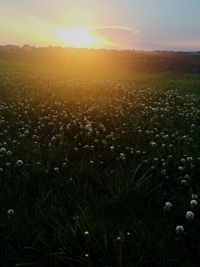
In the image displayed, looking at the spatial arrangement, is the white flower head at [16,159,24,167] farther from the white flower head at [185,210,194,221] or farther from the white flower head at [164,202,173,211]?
the white flower head at [185,210,194,221]

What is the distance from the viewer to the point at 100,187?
7.92 meters

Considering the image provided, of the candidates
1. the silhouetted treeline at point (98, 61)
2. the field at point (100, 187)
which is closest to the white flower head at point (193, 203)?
the field at point (100, 187)

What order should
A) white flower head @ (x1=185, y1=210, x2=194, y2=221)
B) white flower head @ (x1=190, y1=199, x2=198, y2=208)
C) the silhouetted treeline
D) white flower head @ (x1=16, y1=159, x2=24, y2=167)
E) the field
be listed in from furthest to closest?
the silhouetted treeline, white flower head @ (x1=16, y1=159, x2=24, y2=167), white flower head @ (x1=190, y1=199, x2=198, y2=208), white flower head @ (x1=185, y1=210, x2=194, y2=221), the field

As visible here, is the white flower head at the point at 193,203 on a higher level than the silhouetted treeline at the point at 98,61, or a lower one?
lower

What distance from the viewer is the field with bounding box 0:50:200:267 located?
5844 millimetres

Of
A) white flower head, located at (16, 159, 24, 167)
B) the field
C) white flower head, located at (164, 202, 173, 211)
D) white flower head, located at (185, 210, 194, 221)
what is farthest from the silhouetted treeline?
white flower head, located at (185, 210, 194, 221)

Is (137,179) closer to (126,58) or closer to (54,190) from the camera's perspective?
(54,190)

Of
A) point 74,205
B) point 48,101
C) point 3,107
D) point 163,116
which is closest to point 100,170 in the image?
point 74,205

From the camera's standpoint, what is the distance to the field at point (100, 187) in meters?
5.84

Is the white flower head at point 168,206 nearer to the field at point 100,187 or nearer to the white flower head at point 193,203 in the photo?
the field at point 100,187

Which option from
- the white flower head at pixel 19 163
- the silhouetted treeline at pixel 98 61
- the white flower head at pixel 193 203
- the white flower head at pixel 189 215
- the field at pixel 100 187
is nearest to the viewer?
the field at pixel 100 187

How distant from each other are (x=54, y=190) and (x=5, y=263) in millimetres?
2333

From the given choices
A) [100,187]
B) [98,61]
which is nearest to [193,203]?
[100,187]

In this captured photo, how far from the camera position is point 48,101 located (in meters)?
16.8
